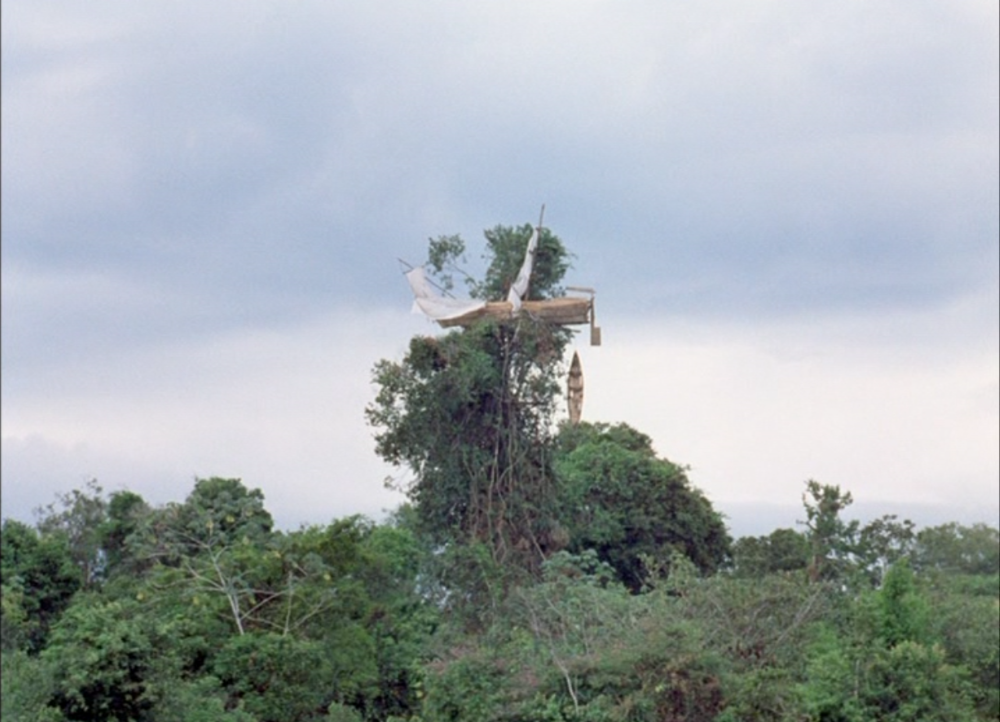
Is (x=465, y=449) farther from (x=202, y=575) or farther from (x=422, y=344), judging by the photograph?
(x=202, y=575)

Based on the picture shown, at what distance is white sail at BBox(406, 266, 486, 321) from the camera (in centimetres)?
2962

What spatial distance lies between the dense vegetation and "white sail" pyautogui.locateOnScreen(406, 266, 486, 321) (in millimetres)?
561

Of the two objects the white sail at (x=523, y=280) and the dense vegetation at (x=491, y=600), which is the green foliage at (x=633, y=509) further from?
the white sail at (x=523, y=280)

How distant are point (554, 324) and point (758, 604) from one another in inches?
317

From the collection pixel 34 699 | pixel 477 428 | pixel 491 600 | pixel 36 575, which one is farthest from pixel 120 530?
pixel 34 699

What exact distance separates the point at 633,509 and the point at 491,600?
8440 millimetres

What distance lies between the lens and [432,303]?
97.9 ft

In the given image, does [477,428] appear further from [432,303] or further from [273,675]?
[273,675]

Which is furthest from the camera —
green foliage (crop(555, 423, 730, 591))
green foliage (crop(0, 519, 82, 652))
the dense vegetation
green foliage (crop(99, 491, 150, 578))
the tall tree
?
green foliage (crop(555, 423, 730, 591))

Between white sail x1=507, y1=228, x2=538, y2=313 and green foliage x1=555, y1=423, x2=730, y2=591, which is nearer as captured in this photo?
white sail x1=507, y1=228, x2=538, y2=313

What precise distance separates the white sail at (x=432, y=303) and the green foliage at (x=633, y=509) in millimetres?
4926

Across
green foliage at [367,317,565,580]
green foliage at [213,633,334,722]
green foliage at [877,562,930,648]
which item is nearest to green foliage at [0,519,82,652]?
green foliage at [367,317,565,580]

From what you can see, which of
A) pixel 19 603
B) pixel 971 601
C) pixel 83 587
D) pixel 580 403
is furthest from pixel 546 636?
pixel 83 587

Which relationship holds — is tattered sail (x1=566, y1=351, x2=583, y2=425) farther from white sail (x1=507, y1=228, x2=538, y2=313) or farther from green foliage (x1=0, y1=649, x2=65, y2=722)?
green foliage (x1=0, y1=649, x2=65, y2=722)
